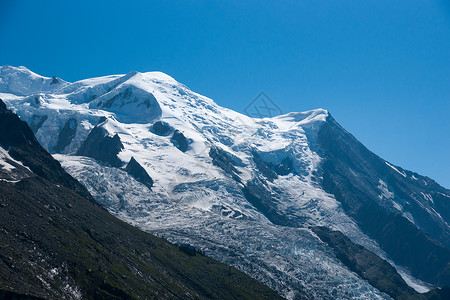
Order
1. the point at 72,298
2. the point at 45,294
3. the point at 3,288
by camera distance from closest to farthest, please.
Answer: the point at 3,288 → the point at 45,294 → the point at 72,298

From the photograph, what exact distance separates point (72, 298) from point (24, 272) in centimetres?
2082

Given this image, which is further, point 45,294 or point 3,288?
point 45,294

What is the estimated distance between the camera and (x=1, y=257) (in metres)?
190

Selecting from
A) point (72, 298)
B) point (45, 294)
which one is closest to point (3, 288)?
point (45, 294)

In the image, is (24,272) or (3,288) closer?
(3,288)

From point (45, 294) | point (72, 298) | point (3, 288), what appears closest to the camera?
point (3, 288)

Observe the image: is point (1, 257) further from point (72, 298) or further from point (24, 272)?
point (72, 298)

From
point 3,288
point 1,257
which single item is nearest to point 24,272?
point 1,257

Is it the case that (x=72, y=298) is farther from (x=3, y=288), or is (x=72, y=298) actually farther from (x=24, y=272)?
(x=3, y=288)

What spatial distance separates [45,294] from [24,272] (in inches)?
558

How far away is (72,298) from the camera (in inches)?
7820

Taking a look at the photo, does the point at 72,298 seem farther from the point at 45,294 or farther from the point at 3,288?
the point at 3,288

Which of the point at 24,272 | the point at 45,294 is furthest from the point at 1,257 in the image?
the point at 45,294

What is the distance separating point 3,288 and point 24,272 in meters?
23.9
